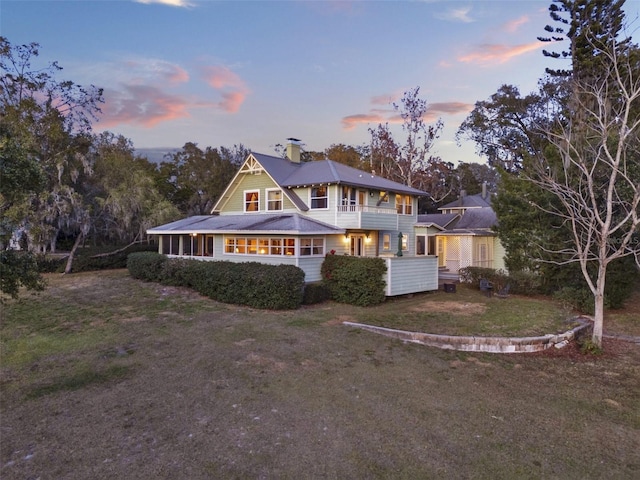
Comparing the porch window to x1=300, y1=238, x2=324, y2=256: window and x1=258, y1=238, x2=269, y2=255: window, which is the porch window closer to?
x1=300, y1=238, x2=324, y2=256: window

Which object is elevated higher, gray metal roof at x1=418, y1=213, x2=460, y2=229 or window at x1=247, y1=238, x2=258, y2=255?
gray metal roof at x1=418, y1=213, x2=460, y2=229

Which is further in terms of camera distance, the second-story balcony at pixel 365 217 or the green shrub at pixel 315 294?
the second-story balcony at pixel 365 217

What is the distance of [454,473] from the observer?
14.0 feet

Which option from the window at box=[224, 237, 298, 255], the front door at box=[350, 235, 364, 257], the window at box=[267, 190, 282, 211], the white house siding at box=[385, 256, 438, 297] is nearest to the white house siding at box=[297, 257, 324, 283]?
the window at box=[224, 237, 298, 255]

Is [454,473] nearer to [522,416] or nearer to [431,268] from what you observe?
[522,416]

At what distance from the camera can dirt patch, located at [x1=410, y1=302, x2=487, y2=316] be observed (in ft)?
43.7

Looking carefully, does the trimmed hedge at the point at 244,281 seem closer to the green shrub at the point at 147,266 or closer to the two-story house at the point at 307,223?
the green shrub at the point at 147,266

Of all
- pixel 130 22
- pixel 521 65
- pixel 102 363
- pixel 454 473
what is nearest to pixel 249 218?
pixel 130 22

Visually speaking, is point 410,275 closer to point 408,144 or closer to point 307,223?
point 307,223

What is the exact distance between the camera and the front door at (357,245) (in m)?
20.5

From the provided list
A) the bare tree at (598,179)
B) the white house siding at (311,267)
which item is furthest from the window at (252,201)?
the bare tree at (598,179)

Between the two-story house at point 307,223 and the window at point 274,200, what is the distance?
0.06 metres

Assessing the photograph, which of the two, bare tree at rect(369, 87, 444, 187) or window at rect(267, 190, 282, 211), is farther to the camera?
bare tree at rect(369, 87, 444, 187)

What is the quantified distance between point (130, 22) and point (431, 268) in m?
16.0
